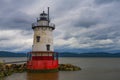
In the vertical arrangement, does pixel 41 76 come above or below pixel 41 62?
below

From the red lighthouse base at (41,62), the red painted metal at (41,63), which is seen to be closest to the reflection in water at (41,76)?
the red lighthouse base at (41,62)

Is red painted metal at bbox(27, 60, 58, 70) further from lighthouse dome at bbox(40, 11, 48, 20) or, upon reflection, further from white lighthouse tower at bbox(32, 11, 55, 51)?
lighthouse dome at bbox(40, 11, 48, 20)

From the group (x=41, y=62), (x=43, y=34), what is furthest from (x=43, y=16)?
(x=41, y=62)

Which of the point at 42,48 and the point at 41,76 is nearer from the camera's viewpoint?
the point at 41,76

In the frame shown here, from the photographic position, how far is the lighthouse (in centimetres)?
2953

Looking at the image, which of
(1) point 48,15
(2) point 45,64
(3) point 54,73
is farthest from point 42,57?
(1) point 48,15

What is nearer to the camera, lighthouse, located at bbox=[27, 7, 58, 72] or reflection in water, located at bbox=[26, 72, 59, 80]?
reflection in water, located at bbox=[26, 72, 59, 80]

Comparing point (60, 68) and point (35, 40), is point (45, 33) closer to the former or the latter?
point (35, 40)

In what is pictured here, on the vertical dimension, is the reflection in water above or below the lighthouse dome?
below

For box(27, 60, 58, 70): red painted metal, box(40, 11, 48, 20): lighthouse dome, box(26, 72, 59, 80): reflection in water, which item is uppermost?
box(40, 11, 48, 20): lighthouse dome

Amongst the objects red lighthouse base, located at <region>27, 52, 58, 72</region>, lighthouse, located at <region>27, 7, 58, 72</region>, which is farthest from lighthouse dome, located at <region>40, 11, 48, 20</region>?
red lighthouse base, located at <region>27, 52, 58, 72</region>

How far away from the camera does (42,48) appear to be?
2994 cm

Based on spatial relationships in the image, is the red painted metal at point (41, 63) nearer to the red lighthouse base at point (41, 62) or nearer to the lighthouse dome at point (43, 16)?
the red lighthouse base at point (41, 62)

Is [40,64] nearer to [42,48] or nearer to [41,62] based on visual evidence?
[41,62]
